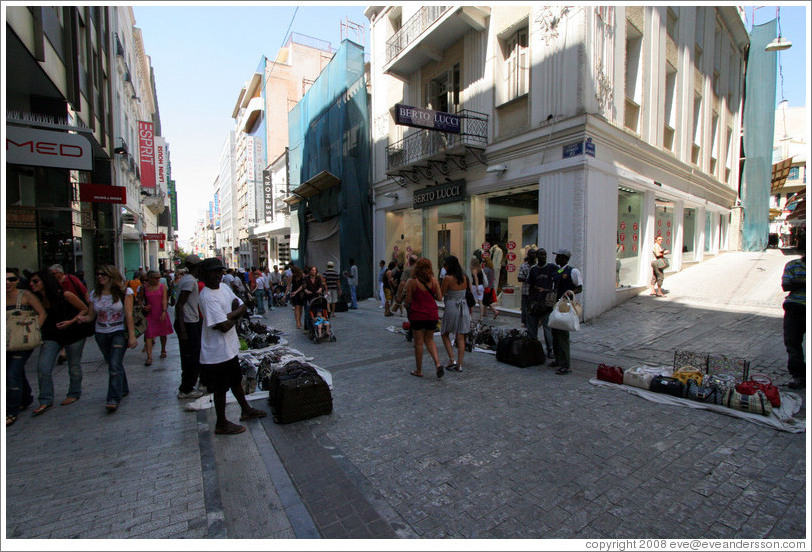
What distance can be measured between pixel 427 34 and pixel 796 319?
12.2 m

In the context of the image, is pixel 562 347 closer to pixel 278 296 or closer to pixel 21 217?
pixel 21 217

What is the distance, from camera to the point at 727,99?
19.1 m

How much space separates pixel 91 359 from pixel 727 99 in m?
27.1

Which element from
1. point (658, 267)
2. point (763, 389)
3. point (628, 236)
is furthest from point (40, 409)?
point (658, 267)

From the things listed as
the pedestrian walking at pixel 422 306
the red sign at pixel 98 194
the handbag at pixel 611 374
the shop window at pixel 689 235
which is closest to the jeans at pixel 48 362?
the pedestrian walking at pixel 422 306

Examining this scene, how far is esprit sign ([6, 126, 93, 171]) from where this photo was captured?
6477 mm

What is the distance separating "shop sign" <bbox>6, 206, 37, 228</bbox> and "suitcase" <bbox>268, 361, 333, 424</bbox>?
950 centimetres

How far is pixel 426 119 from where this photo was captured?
10.7 m

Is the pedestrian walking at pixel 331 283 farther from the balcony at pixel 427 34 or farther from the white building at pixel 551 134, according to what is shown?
the balcony at pixel 427 34

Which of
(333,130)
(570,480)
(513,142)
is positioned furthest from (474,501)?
(333,130)

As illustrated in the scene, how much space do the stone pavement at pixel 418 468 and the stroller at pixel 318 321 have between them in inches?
120

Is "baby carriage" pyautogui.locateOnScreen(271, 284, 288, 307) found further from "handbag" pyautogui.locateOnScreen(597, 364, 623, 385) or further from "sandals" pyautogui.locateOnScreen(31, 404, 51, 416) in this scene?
"handbag" pyautogui.locateOnScreen(597, 364, 623, 385)

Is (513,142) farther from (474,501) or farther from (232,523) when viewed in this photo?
(232,523)

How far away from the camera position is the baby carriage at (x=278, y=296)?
55.5ft
